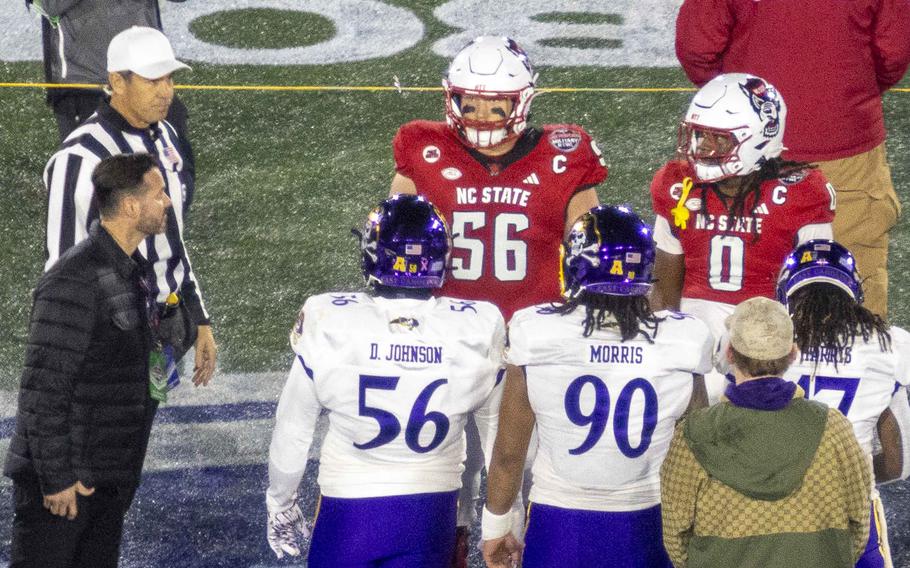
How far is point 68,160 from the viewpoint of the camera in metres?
4.56

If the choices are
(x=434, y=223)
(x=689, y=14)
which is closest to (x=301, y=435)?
(x=434, y=223)

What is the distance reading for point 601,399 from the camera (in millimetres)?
3441

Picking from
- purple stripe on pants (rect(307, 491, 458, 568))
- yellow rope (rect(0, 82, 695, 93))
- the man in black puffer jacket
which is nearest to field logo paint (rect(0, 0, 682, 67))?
yellow rope (rect(0, 82, 695, 93))

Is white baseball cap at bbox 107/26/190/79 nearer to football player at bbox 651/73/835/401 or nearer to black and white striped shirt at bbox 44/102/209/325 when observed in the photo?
black and white striped shirt at bbox 44/102/209/325

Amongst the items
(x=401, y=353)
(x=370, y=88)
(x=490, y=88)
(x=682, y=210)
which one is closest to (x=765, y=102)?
(x=682, y=210)

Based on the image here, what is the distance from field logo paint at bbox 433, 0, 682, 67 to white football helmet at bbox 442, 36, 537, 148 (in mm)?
4782

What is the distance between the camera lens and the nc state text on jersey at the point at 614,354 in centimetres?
343

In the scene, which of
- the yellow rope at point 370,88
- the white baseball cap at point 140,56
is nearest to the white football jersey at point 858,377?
the white baseball cap at point 140,56

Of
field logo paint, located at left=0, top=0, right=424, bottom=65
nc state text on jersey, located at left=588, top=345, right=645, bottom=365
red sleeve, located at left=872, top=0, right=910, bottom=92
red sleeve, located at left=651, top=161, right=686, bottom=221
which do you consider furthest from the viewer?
field logo paint, located at left=0, top=0, right=424, bottom=65

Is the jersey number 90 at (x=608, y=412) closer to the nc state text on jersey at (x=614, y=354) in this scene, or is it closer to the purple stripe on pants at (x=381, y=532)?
the nc state text on jersey at (x=614, y=354)

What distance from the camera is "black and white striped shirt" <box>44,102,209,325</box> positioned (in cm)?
454

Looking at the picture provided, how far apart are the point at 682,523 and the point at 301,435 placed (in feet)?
3.54

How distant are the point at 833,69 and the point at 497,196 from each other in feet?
5.92

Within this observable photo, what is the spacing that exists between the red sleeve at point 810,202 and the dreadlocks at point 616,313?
0.94 m
